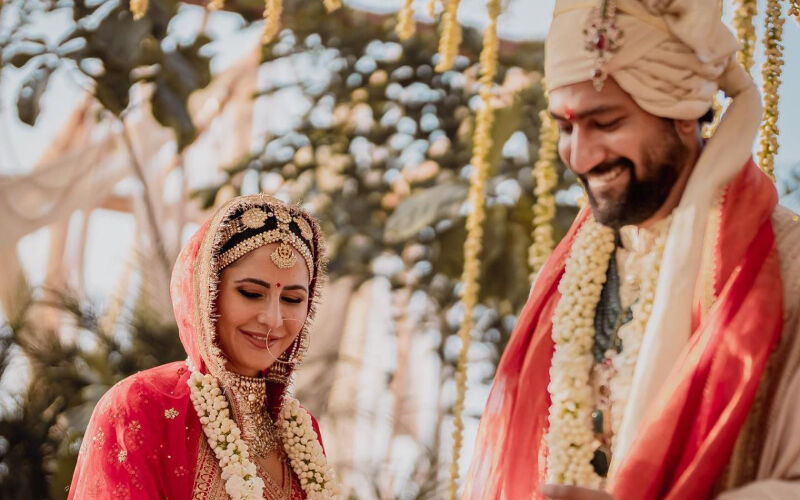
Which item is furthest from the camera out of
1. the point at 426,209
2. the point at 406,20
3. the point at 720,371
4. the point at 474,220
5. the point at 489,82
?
the point at 426,209

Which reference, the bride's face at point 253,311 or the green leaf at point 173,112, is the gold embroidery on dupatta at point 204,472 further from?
the green leaf at point 173,112

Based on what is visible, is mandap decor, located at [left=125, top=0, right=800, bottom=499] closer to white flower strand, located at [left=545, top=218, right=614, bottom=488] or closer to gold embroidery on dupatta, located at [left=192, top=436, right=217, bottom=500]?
white flower strand, located at [left=545, top=218, right=614, bottom=488]

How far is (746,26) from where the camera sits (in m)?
3.05

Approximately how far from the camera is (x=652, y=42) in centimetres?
222

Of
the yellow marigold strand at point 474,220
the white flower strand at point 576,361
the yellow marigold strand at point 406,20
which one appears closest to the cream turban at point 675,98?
the white flower strand at point 576,361

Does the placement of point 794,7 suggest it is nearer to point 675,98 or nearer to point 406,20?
point 675,98

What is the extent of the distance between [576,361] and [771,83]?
956 millimetres

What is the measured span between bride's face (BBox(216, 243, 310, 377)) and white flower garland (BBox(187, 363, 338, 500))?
100 millimetres

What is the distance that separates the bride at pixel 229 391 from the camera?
9.02 ft

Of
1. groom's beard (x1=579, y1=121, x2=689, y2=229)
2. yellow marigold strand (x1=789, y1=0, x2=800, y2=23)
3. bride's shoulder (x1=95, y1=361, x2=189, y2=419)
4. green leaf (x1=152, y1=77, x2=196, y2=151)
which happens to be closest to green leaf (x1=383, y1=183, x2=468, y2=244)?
green leaf (x1=152, y1=77, x2=196, y2=151)

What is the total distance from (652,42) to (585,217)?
449 mm

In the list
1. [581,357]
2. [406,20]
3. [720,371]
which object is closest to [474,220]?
[406,20]

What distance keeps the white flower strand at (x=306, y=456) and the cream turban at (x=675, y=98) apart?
1108 mm

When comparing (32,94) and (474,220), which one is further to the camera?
(32,94)
